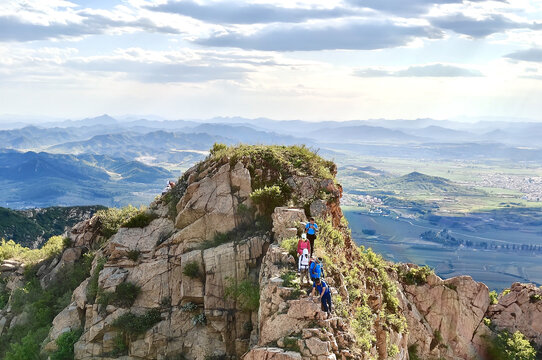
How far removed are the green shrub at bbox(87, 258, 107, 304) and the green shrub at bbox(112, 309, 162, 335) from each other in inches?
112

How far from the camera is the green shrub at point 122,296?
81.5ft

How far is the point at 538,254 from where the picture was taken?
17925 cm

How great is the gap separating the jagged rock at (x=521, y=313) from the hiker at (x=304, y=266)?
74.3ft

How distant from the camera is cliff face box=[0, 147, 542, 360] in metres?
21.9

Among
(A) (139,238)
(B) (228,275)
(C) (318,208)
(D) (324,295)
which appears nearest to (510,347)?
(C) (318,208)

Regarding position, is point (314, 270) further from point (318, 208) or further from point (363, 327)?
point (318, 208)

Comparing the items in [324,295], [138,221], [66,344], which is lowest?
[66,344]

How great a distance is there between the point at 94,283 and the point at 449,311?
23.5 metres

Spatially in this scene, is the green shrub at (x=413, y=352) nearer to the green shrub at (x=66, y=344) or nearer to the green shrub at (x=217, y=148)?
the green shrub at (x=217, y=148)

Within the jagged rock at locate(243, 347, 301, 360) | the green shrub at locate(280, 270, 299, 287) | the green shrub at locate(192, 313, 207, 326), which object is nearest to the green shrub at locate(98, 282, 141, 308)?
the green shrub at locate(192, 313, 207, 326)

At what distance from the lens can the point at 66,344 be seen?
988 inches

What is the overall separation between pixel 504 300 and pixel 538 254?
168 m

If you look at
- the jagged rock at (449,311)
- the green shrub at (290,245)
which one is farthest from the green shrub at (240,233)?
the jagged rock at (449,311)

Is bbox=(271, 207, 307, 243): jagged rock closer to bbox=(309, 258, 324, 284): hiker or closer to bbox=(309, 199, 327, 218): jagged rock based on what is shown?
bbox=(309, 199, 327, 218): jagged rock
